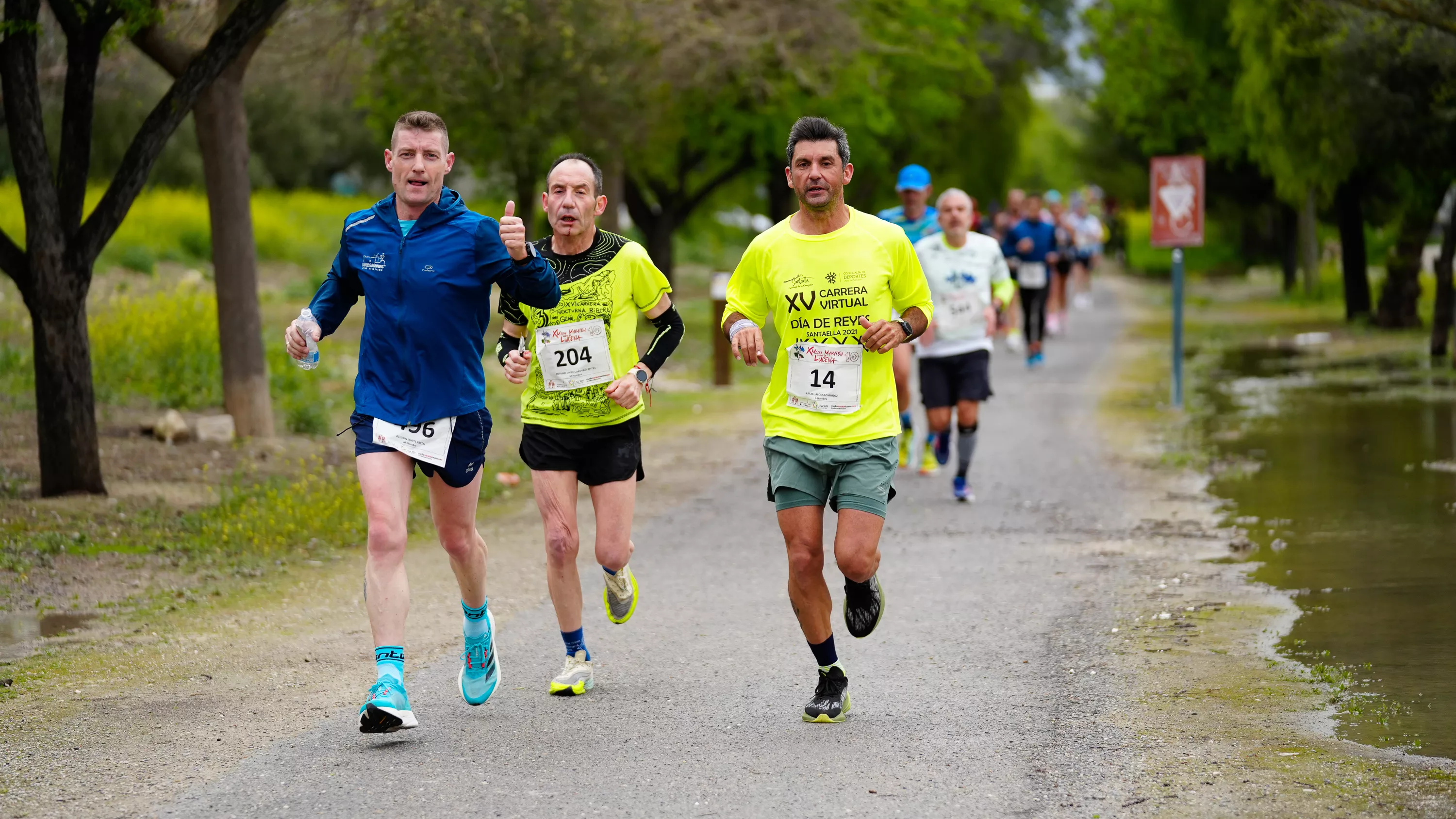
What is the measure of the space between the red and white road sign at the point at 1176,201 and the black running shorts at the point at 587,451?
37.8ft

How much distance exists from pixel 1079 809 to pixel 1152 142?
33.8 meters

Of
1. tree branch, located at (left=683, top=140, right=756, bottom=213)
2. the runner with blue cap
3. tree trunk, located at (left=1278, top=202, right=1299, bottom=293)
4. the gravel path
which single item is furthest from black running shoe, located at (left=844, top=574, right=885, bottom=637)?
tree trunk, located at (left=1278, top=202, right=1299, bottom=293)

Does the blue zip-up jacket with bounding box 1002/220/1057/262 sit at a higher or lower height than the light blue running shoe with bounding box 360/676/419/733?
higher

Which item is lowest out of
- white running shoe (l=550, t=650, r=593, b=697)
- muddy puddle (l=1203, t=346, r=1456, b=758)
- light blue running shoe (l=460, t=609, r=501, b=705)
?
muddy puddle (l=1203, t=346, r=1456, b=758)

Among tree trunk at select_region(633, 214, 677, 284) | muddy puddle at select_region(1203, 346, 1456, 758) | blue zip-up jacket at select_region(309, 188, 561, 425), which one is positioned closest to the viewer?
blue zip-up jacket at select_region(309, 188, 561, 425)

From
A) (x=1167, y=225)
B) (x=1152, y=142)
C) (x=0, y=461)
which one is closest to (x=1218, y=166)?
(x=1152, y=142)

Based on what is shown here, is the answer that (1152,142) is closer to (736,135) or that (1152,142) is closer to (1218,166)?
(1218,166)

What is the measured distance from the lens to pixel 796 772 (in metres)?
5.59

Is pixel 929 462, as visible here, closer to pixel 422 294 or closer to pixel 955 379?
pixel 955 379

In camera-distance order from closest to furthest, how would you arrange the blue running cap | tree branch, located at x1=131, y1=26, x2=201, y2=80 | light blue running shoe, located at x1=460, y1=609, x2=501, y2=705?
1. light blue running shoe, located at x1=460, y1=609, x2=501, y2=705
2. the blue running cap
3. tree branch, located at x1=131, y1=26, x2=201, y2=80

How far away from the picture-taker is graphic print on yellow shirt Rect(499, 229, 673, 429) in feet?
22.1

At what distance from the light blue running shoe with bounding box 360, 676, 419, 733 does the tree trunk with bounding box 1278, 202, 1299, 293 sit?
34655 mm

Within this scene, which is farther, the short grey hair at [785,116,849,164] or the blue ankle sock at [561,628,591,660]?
the blue ankle sock at [561,628,591,660]

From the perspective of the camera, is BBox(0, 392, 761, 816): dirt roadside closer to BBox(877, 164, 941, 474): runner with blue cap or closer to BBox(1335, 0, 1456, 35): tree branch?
BBox(877, 164, 941, 474): runner with blue cap
